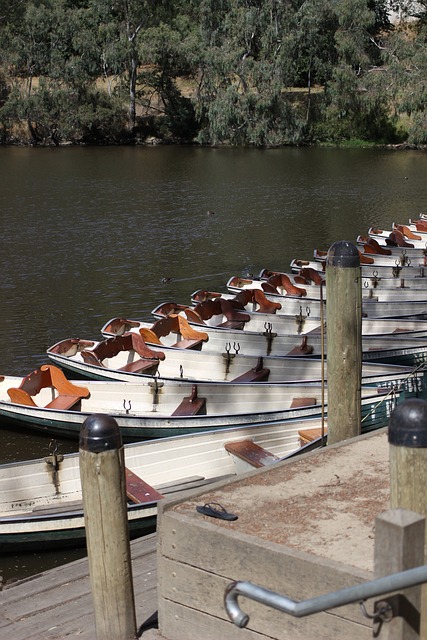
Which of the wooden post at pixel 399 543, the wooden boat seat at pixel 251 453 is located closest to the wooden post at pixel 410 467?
the wooden post at pixel 399 543

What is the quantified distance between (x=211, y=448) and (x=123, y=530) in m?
5.07

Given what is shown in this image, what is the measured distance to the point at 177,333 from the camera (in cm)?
1689

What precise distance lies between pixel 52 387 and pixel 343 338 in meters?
6.59

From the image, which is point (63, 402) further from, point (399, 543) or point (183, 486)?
point (399, 543)

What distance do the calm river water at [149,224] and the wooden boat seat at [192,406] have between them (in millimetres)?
1820

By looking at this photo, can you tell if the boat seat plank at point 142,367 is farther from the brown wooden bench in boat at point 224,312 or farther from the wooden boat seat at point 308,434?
the wooden boat seat at point 308,434

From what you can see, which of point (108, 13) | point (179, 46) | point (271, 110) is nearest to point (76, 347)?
point (271, 110)

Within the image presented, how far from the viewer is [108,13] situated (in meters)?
66.4

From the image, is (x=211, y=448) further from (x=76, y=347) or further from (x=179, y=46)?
(x=179, y=46)

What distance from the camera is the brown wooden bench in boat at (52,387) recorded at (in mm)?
14133

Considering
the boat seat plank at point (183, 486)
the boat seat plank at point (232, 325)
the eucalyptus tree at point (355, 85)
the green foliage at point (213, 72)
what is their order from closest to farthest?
the boat seat plank at point (183, 486), the boat seat plank at point (232, 325), the green foliage at point (213, 72), the eucalyptus tree at point (355, 85)

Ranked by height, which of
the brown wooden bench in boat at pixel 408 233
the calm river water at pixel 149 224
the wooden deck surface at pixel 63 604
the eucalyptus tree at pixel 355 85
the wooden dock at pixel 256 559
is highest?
the eucalyptus tree at pixel 355 85

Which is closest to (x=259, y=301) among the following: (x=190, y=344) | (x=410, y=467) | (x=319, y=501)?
(x=190, y=344)

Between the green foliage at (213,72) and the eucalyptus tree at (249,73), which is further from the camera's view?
the green foliage at (213,72)
